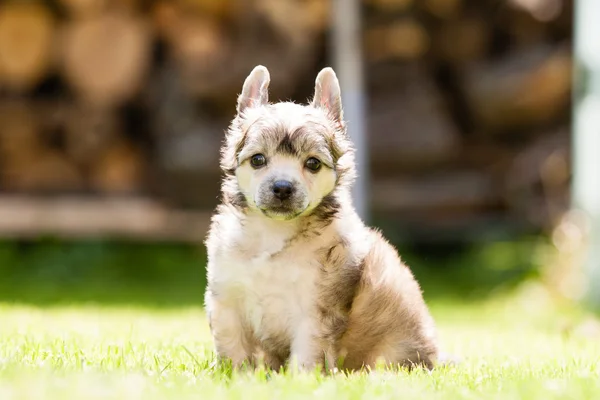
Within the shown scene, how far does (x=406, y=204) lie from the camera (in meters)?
8.52

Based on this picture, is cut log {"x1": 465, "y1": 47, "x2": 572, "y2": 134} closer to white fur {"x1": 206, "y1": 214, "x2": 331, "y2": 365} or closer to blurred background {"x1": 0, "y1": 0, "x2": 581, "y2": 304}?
blurred background {"x1": 0, "y1": 0, "x2": 581, "y2": 304}

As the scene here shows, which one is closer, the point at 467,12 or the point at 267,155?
the point at 267,155

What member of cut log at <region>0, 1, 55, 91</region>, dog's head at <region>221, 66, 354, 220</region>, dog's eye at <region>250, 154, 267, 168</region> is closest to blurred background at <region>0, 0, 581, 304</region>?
cut log at <region>0, 1, 55, 91</region>

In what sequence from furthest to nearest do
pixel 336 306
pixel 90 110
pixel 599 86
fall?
1. pixel 90 110
2. pixel 599 86
3. pixel 336 306

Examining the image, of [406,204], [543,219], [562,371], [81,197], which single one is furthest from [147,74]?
[562,371]

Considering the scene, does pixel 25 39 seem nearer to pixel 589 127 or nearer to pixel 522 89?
pixel 522 89

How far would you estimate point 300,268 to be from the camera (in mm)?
3438

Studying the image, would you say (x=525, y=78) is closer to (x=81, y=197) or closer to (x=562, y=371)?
(x=81, y=197)

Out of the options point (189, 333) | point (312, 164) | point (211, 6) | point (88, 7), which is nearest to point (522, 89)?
point (211, 6)

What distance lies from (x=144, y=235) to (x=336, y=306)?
5.06 m

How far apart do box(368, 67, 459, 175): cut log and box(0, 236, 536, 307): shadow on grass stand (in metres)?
0.93

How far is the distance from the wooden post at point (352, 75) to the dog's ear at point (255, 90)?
3518mm

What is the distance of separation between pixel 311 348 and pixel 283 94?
5.18 m

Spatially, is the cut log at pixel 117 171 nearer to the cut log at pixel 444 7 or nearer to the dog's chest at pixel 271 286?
the cut log at pixel 444 7
